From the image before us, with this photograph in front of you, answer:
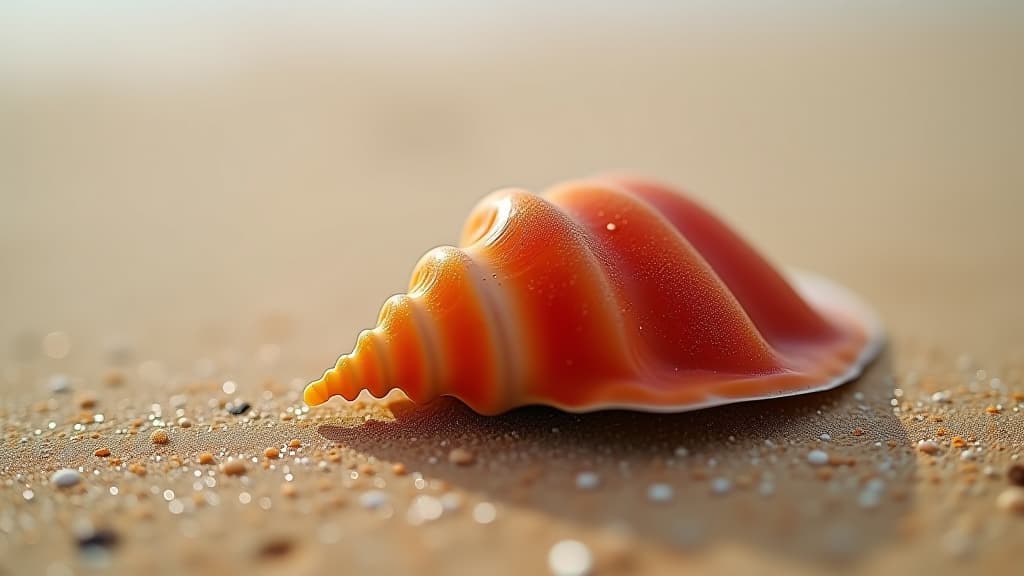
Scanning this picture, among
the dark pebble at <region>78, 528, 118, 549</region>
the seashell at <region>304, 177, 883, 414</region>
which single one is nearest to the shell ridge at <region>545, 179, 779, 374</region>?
the seashell at <region>304, 177, 883, 414</region>

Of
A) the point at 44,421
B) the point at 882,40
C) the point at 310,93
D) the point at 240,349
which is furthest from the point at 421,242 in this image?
the point at 882,40

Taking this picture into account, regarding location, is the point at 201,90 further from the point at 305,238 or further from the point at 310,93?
the point at 305,238

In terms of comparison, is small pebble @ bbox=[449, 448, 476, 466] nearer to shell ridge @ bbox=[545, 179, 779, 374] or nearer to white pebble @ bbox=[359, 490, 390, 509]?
white pebble @ bbox=[359, 490, 390, 509]

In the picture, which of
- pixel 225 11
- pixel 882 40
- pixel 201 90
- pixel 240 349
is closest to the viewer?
pixel 240 349

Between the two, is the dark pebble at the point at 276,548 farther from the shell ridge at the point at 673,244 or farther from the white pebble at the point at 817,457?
the white pebble at the point at 817,457

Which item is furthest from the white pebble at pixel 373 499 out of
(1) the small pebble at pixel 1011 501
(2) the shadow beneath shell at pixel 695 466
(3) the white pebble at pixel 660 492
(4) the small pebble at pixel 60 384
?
(4) the small pebble at pixel 60 384

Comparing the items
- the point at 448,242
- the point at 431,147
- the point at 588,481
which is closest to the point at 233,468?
the point at 588,481

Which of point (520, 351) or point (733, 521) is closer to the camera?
point (733, 521)
